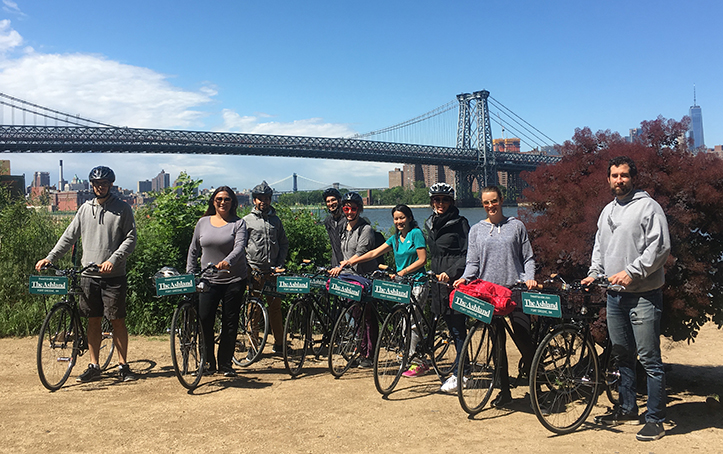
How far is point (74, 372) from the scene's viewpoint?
5.38 m

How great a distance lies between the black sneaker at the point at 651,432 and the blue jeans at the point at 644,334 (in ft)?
0.12

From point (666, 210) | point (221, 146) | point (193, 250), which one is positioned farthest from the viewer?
point (221, 146)

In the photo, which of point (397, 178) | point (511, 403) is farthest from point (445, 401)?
point (397, 178)

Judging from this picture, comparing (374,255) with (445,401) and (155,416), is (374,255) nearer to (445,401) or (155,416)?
(445,401)

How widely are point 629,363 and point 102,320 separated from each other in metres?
4.69

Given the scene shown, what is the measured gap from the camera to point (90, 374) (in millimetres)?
5109

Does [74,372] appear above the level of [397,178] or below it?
below

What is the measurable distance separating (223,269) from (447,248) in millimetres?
2011

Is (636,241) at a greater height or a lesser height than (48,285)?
greater

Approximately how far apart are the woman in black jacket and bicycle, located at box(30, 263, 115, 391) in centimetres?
306

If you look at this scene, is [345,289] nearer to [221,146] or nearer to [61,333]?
[61,333]

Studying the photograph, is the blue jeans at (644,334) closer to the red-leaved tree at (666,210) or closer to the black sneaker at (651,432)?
the black sneaker at (651,432)

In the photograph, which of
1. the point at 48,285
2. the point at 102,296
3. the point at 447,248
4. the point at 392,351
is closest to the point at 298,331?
the point at 392,351

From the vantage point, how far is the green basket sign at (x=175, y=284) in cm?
476
